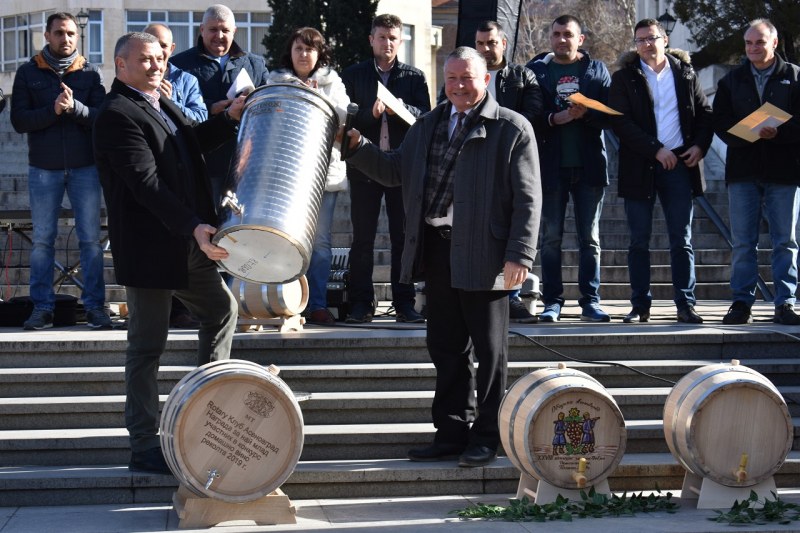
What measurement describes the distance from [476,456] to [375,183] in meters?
3.10

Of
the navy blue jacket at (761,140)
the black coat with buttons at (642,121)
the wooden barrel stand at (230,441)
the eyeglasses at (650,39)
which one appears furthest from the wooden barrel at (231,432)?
the eyeglasses at (650,39)

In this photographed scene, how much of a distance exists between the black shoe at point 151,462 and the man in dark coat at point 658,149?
404 centimetres

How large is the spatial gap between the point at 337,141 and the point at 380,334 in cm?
185

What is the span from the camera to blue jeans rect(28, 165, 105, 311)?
9062mm

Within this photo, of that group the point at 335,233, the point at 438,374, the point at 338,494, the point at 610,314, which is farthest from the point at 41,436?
the point at 335,233

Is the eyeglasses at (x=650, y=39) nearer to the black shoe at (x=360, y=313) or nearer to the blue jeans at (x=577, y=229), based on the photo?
the blue jeans at (x=577, y=229)

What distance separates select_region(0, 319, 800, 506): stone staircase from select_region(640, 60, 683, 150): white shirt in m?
1.51

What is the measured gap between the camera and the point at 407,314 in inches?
381

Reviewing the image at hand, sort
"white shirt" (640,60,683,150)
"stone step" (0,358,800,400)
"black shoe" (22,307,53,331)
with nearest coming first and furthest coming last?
"stone step" (0,358,800,400), "black shoe" (22,307,53,331), "white shirt" (640,60,683,150)

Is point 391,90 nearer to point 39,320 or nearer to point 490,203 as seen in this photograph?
point 490,203

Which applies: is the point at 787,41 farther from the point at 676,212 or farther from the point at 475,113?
the point at 475,113

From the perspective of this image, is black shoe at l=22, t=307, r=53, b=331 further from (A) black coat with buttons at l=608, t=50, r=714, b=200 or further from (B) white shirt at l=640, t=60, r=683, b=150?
(B) white shirt at l=640, t=60, r=683, b=150

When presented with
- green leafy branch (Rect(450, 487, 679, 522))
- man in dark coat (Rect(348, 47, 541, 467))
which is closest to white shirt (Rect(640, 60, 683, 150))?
man in dark coat (Rect(348, 47, 541, 467))

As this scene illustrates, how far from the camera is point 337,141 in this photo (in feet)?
23.0
